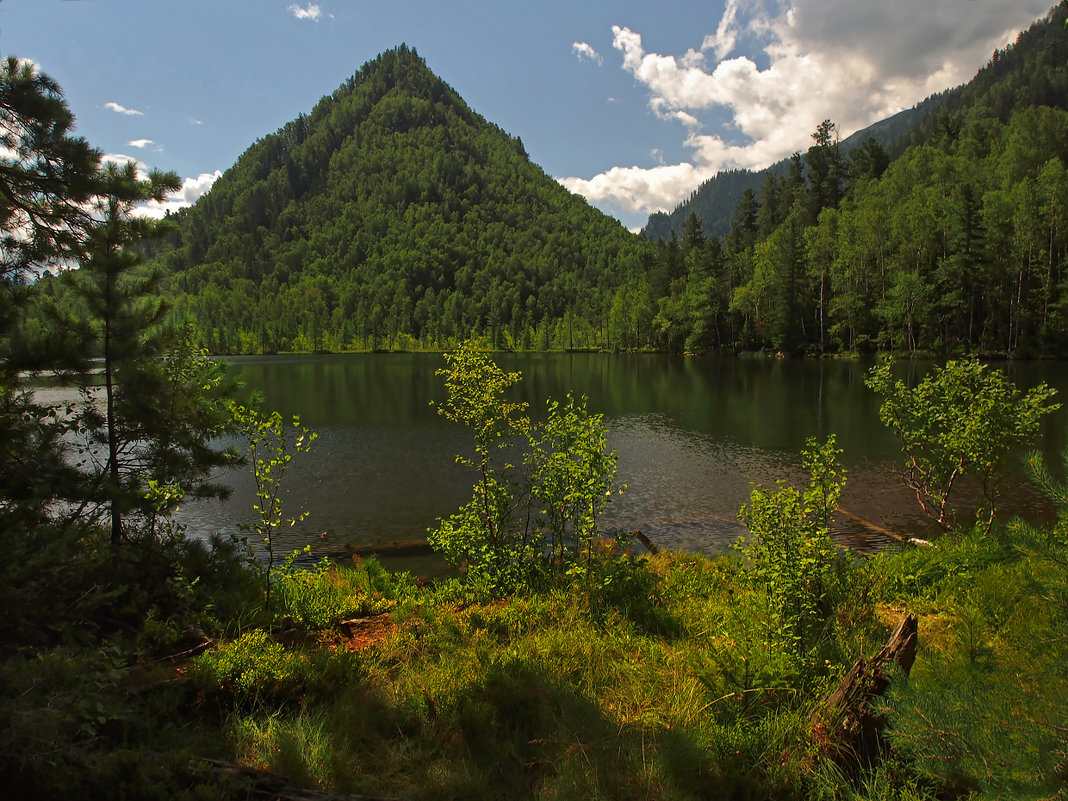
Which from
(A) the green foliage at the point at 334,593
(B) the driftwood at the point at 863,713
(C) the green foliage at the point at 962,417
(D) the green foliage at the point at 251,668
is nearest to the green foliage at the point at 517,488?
(A) the green foliage at the point at 334,593

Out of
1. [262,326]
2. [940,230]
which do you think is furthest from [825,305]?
[262,326]

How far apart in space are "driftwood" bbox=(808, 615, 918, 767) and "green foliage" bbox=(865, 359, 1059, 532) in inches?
320

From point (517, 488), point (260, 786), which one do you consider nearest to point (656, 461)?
point (517, 488)

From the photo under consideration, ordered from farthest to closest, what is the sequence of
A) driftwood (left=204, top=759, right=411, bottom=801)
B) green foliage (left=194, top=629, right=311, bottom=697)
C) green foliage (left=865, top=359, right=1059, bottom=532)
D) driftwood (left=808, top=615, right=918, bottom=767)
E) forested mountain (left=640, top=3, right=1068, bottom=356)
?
forested mountain (left=640, top=3, right=1068, bottom=356) → green foliage (left=865, top=359, right=1059, bottom=532) → green foliage (left=194, top=629, right=311, bottom=697) → driftwood (left=808, top=615, right=918, bottom=767) → driftwood (left=204, top=759, right=411, bottom=801)

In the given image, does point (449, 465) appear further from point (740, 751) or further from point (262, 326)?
point (262, 326)

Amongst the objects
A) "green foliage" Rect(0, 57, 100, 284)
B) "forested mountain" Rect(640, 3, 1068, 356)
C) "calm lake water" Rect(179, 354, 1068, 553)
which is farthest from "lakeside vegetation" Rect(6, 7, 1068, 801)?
"forested mountain" Rect(640, 3, 1068, 356)

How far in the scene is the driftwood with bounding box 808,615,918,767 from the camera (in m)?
4.55

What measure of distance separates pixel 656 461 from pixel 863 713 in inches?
814

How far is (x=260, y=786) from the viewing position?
381cm

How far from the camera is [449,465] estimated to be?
25031 mm

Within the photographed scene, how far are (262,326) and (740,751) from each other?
177041mm

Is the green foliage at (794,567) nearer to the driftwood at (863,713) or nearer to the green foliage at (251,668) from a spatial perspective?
the driftwood at (863,713)

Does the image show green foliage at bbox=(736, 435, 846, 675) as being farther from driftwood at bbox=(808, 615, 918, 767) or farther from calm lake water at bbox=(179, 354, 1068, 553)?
calm lake water at bbox=(179, 354, 1068, 553)

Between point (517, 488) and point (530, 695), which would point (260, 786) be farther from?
point (517, 488)
